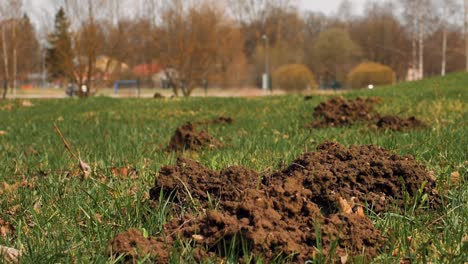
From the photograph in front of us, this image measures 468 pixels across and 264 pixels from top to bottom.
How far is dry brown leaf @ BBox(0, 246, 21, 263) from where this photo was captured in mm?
1893

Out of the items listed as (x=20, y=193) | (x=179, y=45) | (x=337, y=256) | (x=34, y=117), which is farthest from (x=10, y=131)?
(x=179, y=45)

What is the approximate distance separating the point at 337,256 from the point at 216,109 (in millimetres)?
10655

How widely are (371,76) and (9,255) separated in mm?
47056

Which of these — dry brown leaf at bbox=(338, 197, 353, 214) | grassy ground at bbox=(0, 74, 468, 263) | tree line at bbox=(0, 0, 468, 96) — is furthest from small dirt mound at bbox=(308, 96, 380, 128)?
tree line at bbox=(0, 0, 468, 96)

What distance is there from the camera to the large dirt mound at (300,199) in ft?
6.29

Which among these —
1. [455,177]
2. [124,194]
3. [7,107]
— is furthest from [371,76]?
[124,194]

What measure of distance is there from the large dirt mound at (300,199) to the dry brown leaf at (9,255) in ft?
1.89

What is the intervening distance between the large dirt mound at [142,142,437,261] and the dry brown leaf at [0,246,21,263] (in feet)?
1.89

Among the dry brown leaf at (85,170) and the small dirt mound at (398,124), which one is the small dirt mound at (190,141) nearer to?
the dry brown leaf at (85,170)

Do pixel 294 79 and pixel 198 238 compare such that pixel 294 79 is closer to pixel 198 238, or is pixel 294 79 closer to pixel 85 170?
pixel 85 170

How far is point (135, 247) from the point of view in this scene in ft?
6.16

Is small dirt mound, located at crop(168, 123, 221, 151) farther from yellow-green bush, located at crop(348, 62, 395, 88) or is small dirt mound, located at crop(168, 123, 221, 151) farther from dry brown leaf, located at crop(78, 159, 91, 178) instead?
yellow-green bush, located at crop(348, 62, 395, 88)

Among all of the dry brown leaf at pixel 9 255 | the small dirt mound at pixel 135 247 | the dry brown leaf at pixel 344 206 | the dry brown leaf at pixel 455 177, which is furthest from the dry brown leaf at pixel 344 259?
the dry brown leaf at pixel 455 177

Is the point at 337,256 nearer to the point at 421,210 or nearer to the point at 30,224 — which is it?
the point at 421,210
